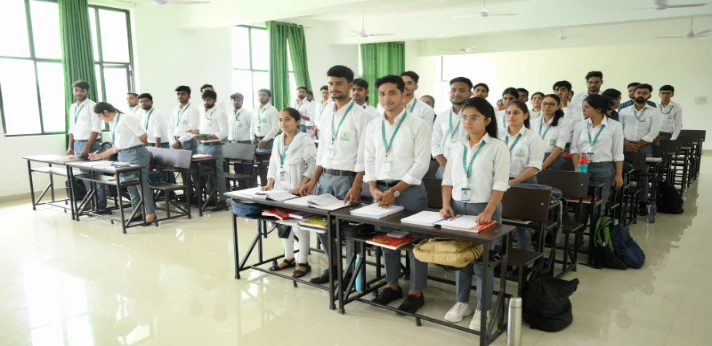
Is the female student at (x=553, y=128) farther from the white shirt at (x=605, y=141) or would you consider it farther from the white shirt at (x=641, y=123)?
the white shirt at (x=641, y=123)

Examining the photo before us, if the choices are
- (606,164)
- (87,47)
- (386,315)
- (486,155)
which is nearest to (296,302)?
(386,315)

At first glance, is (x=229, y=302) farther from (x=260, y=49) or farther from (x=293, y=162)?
(x=260, y=49)

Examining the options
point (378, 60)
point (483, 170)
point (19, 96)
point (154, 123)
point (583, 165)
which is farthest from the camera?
point (378, 60)

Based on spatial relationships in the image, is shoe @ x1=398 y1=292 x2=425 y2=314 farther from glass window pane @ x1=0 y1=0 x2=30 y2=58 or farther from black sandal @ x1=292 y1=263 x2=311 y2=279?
glass window pane @ x1=0 y1=0 x2=30 y2=58

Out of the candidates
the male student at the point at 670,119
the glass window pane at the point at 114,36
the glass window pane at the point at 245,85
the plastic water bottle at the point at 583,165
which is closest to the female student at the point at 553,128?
the plastic water bottle at the point at 583,165

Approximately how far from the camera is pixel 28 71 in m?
7.56

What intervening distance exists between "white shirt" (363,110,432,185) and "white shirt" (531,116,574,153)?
6.26ft

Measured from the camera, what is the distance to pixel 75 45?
25.0 ft

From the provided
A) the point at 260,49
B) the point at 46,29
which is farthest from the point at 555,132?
the point at 260,49

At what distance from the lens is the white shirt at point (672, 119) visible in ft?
24.9

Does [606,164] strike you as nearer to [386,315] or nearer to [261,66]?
[386,315]

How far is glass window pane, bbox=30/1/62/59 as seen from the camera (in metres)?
7.54

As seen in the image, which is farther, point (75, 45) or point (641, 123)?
point (75, 45)

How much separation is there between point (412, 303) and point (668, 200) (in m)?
4.47
